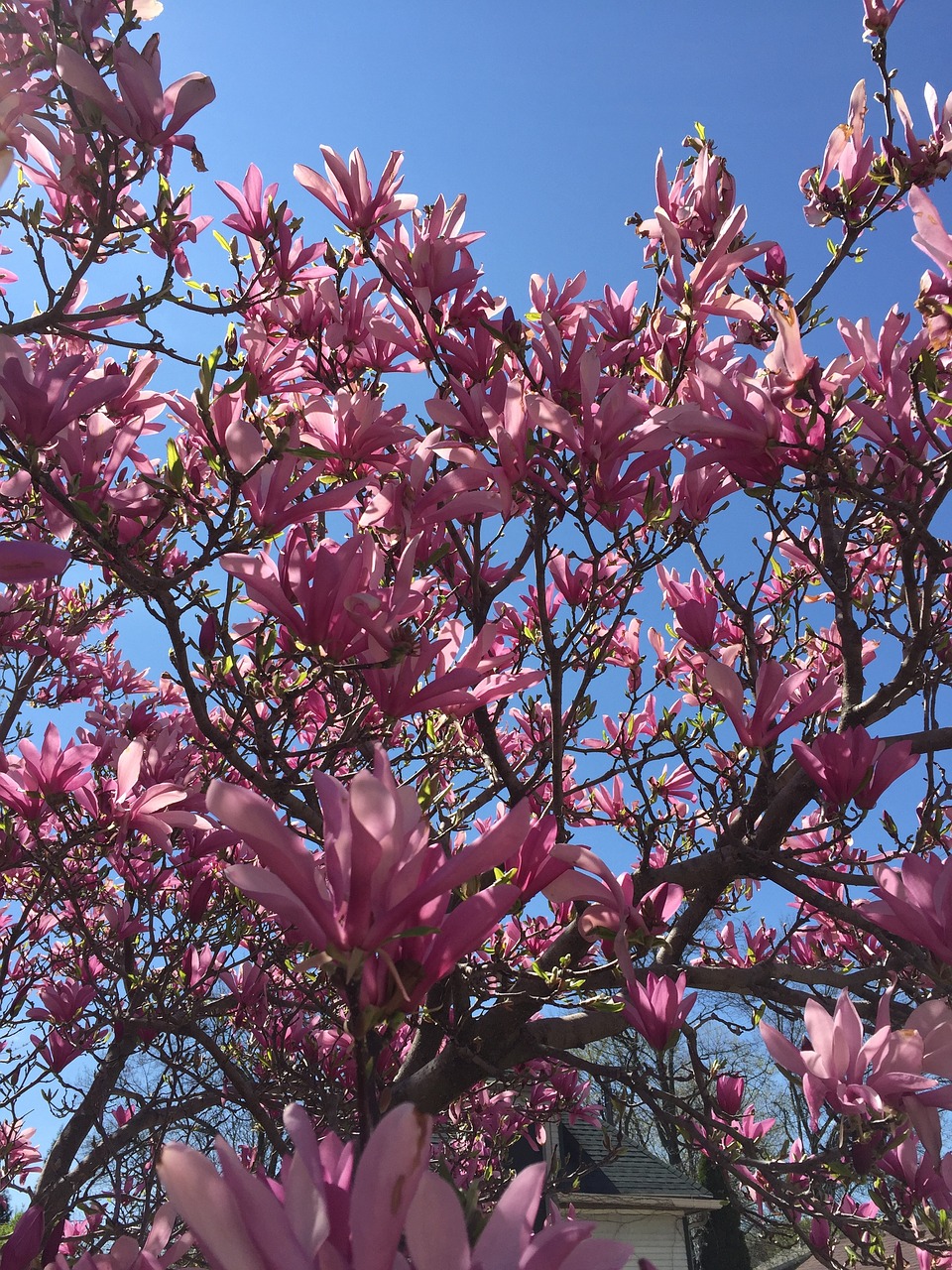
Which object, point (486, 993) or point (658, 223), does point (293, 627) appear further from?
point (658, 223)

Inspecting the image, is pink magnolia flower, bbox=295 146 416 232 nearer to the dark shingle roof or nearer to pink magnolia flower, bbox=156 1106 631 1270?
pink magnolia flower, bbox=156 1106 631 1270

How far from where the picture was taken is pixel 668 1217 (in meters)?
13.3

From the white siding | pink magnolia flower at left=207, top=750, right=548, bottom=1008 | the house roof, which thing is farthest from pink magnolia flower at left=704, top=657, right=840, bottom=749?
the white siding

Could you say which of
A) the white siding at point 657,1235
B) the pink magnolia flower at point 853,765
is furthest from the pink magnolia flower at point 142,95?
the white siding at point 657,1235

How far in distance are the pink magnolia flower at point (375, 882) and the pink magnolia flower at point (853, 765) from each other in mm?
1253

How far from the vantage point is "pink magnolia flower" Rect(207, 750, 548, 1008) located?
81cm

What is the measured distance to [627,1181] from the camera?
13227 millimetres

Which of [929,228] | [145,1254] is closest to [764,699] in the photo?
[929,228]

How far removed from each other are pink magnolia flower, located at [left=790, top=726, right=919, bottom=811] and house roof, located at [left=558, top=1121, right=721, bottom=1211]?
1041cm

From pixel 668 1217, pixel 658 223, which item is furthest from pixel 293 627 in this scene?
pixel 668 1217

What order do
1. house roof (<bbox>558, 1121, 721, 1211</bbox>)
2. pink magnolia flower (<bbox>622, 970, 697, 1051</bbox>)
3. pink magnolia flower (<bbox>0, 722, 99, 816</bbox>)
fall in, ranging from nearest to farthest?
1. pink magnolia flower (<bbox>622, 970, 697, 1051</bbox>)
2. pink magnolia flower (<bbox>0, 722, 99, 816</bbox>)
3. house roof (<bbox>558, 1121, 721, 1211</bbox>)

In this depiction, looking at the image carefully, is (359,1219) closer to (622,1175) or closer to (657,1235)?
(622,1175)

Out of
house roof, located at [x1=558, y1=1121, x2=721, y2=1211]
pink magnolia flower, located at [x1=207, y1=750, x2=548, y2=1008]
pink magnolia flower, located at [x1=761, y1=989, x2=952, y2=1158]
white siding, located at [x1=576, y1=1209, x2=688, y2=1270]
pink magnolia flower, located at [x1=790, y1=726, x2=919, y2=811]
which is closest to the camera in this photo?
pink magnolia flower, located at [x1=207, y1=750, x2=548, y2=1008]

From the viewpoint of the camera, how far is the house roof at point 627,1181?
11758 millimetres
